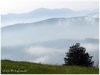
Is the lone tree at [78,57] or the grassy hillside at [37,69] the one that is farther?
the lone tree at [78,57]

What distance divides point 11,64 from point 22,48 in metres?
23.3

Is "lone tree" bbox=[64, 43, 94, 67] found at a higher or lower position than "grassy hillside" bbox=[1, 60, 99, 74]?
higher

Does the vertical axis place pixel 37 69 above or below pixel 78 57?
below

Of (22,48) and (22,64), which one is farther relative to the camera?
(22,48)

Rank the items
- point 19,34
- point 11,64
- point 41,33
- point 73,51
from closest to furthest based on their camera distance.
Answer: point 11,64 → point 73,51 → point 19,34 → point 41,33

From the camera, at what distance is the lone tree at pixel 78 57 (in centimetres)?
3964

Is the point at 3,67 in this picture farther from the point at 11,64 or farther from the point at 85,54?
the point at 85,54

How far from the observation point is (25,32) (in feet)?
198

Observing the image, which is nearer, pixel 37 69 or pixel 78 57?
pixel 37 69

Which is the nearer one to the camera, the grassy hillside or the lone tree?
the grassy hillside

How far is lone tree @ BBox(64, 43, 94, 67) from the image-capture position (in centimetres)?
3964

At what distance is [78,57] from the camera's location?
40.7m

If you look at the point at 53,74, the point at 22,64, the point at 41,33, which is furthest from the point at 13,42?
the point at 53,74

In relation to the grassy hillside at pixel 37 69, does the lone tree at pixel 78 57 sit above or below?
above
